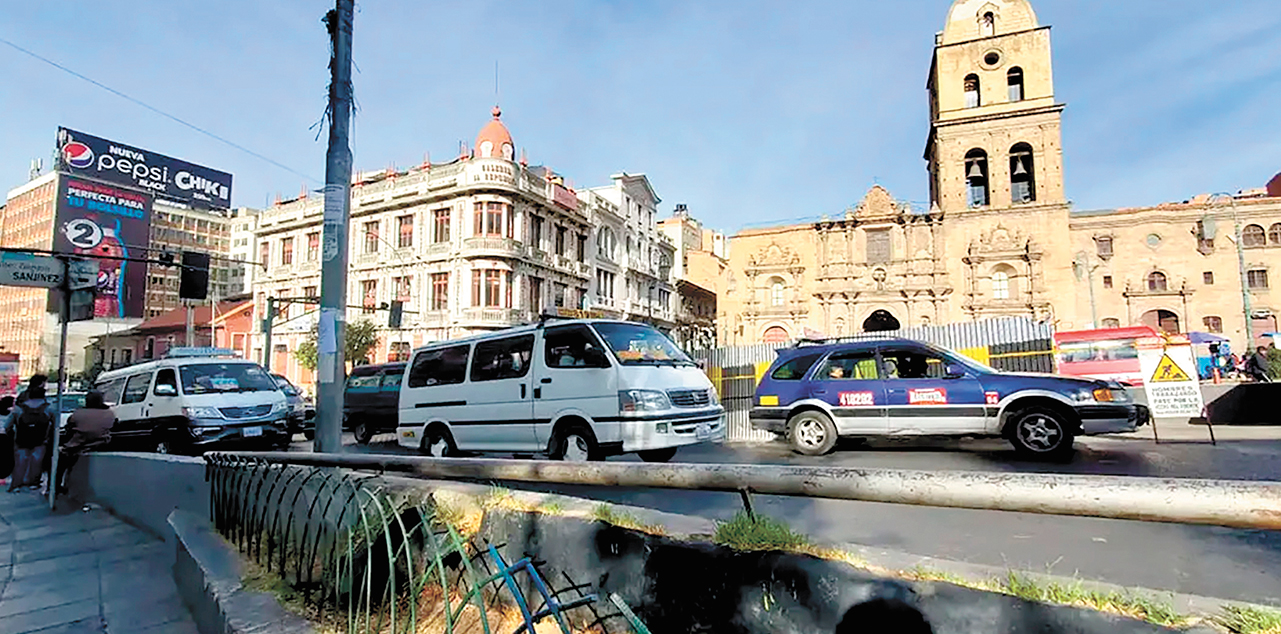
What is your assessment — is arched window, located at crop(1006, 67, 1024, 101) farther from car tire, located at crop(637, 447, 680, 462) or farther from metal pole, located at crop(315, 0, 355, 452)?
metal pole, located at crop(315, 0, 355, 452)

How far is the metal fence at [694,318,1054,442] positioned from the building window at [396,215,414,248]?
24.3 metres

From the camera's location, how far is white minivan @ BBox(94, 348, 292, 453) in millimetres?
10523

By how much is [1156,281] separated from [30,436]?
2056 inches

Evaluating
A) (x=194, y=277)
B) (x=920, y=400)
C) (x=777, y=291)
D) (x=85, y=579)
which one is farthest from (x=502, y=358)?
(x=777, y=291)

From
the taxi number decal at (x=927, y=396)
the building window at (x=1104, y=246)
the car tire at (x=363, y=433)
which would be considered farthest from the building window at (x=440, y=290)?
the building window at (x=1104, y=246)

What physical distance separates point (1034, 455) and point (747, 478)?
313 inches

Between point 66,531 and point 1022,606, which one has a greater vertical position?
Answer: point 1022,606

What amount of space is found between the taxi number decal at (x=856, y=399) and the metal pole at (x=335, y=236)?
6.73 metres

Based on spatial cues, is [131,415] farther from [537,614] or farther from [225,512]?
[537,614]

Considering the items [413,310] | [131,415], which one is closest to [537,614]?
[131,415]

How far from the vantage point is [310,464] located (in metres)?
3.62

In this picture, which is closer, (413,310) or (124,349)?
(413,310)

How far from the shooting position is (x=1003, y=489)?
1.39 meters

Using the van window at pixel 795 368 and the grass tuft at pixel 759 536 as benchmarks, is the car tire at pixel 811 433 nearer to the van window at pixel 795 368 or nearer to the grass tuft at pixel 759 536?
the van window at pixel 795 368
